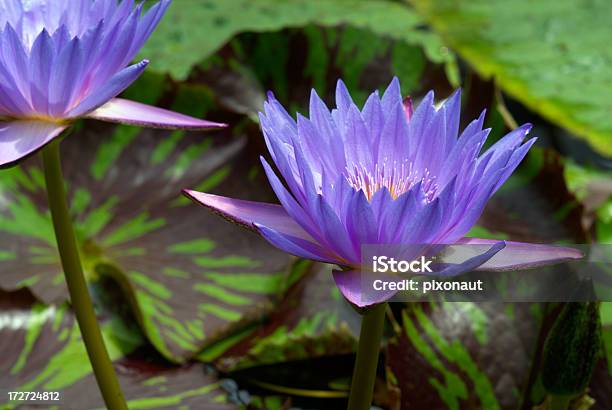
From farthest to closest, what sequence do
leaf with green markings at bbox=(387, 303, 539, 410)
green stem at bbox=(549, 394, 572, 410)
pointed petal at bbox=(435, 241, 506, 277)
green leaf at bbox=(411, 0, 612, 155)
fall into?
green leaf at bbox=(411, 0, 612, 155) → leaf with green markings at bbox=(387, 303, 539, 410) → green stem at bbox=(549, 394, 572, 410) → pointed petal at bbox=(435, 241, 506, 277)

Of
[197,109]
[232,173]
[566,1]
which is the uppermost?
[566,1]

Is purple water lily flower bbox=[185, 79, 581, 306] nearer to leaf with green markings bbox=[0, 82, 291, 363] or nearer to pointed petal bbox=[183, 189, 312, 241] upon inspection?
pointed petal bbox=[183, 189, 312, 241]

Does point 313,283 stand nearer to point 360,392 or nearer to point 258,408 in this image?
point 258,408

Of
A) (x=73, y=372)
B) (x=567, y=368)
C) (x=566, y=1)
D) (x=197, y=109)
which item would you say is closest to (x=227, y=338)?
(x=73, y=372)

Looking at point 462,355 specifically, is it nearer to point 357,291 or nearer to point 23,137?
point 357,291

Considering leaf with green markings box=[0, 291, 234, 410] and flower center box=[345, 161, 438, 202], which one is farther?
leaf with green markings box=[0, 291, 234, 410]

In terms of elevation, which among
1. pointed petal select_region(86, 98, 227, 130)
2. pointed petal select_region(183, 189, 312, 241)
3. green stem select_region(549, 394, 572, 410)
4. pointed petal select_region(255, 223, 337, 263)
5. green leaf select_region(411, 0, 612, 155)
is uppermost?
green leaf select_region(411, 0, 612, 155)

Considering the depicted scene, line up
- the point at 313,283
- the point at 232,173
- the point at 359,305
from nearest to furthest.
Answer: the point at 359,305 → the point at 313,283 → the point at 232,173

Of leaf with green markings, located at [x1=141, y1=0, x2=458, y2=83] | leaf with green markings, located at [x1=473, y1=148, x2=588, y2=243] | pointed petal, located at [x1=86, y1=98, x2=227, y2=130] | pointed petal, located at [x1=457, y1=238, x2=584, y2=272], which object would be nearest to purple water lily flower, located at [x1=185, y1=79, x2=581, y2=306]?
pointed petal, located at [x1=457, y1=238, x2=584, y2=272]
